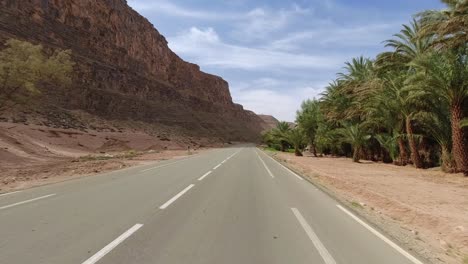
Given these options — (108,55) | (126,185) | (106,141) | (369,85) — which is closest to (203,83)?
(108,55)

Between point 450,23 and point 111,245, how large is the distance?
60.7ft

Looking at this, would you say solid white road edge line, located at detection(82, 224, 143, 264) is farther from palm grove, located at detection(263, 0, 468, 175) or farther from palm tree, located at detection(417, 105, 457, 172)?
palm tree, located at detection(417, 105, 457, 172)

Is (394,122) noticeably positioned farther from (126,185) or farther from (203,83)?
(203,83)

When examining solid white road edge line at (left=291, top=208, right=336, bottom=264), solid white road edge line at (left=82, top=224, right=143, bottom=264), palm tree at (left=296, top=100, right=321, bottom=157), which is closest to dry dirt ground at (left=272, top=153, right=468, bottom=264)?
solid white road edge line at (left=291, top=208, right=336, bottom=264)

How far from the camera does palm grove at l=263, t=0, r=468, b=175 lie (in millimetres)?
21625

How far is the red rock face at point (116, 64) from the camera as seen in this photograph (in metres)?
82.1

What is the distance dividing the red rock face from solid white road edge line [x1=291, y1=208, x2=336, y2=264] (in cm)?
6937

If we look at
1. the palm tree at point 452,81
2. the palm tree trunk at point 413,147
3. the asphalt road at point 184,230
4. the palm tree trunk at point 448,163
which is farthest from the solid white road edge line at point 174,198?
the palm tree trunk at point 413,147

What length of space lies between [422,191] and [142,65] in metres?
116

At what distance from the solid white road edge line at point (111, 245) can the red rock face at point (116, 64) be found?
6919 centimetres

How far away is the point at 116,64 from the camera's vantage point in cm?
10825

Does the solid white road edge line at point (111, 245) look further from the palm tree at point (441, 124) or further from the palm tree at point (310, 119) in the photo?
the palm tree at point (310, 119)

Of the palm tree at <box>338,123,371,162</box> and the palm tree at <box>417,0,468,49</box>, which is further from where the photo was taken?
the palm tree at <box>338,123,371,162</box>

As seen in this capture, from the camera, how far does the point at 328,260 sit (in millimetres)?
5664
